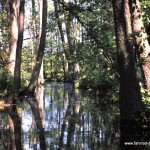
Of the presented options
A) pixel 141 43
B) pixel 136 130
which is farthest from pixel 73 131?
pixel 141 43

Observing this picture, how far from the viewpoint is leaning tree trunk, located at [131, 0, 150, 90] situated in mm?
9750

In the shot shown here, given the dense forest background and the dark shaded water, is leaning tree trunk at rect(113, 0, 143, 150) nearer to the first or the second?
the dense forest background

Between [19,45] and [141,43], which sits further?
[19,45]

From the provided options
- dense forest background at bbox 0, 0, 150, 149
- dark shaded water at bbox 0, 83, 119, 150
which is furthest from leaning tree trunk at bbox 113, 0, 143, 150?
dark shaded water at bbox 0, 83, 119, 150

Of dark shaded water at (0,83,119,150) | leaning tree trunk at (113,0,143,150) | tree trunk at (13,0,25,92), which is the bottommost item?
dark shaded water at (0,83,119,150)

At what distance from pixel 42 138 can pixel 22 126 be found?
2147 millimetres

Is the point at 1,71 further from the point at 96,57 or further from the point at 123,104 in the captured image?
the point at 123,104

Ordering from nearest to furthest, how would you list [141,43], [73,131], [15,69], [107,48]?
[141,43], [73,131], [107,48], [15,69]

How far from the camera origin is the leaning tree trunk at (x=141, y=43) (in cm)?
975

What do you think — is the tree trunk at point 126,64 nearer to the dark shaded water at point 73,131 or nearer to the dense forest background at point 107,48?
the dense forest background at point 107,48

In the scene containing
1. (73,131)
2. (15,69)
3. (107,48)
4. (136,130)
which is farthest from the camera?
(15,69)

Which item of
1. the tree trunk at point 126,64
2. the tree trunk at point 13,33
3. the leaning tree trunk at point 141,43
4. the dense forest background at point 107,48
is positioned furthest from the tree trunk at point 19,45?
the tree trunk at point 126,64

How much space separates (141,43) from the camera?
1002cm

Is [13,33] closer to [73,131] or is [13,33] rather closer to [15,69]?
[15,69]
